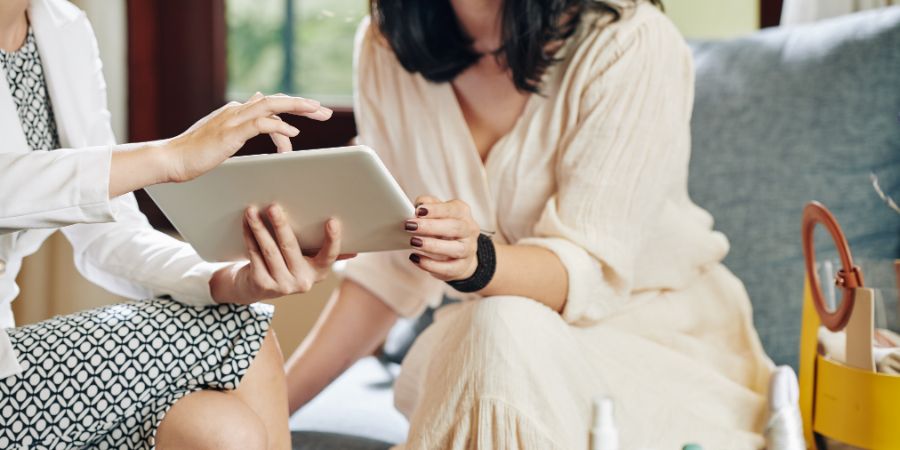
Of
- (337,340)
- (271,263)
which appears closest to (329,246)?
(271,263)

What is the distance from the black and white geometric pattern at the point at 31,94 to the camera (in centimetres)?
110

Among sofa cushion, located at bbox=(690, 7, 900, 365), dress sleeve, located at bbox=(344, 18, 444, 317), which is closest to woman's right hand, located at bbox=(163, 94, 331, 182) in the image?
dress sleeve, located at bbox=(344, 18, 444, 317)

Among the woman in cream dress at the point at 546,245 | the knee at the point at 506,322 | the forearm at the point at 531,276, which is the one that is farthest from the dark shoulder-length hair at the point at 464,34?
the knee at the point at 506,322

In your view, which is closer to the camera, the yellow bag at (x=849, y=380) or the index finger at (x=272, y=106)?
the index finger at (x=272, y=106)

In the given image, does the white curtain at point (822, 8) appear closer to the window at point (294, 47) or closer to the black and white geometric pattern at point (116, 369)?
the window at point (294, 47)

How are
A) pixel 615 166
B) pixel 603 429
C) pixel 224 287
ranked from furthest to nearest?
pixel 615 166, pixel 224 287, pixel 603 429

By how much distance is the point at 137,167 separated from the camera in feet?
2.80

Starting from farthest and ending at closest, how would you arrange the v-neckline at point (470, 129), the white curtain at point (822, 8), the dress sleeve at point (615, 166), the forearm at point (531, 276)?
the white curtain at point (822, 8)
the v-neckline at point (470, 129)
the dress sleeve at point (615, 166)
the forearm at point (531, 276)

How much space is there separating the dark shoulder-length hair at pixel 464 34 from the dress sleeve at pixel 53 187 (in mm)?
670

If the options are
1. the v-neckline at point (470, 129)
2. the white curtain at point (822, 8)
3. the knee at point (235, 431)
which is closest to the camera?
the knee at point (235, 431)

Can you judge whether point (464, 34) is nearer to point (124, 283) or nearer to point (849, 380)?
point (124, 283)

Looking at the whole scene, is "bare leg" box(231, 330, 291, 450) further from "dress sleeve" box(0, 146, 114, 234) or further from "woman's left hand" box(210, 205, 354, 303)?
"dress sleeve" box(0, 146, 114, 234)

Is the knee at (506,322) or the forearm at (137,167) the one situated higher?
the forearm at (137,167)

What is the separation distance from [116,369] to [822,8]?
1.39 meters
